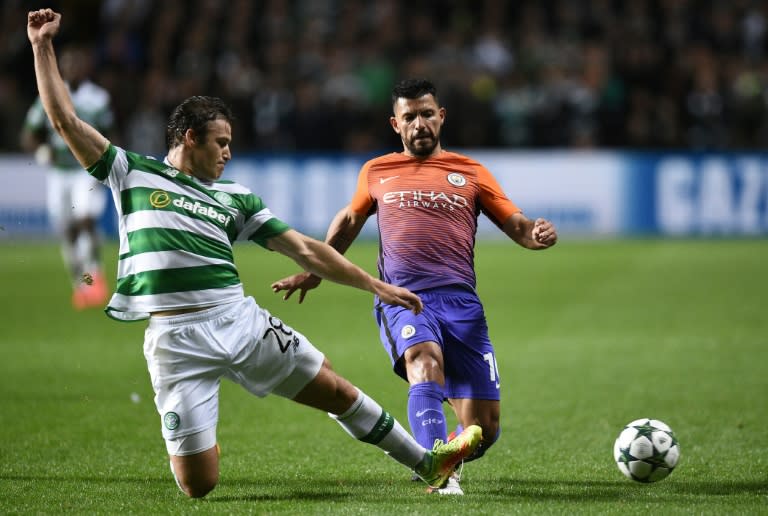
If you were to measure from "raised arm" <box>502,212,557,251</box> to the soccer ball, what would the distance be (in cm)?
113

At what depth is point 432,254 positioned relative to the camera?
6.34 metres

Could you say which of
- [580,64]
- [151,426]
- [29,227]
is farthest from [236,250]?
[151,426]

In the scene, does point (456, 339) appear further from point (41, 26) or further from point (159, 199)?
point (41, 26)

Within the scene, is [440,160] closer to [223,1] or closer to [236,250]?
[236,250]

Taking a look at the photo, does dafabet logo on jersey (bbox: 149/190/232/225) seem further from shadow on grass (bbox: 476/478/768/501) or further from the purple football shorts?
shadow on grass (bbox: 476/478/768/501)

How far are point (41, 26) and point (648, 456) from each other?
143 inches

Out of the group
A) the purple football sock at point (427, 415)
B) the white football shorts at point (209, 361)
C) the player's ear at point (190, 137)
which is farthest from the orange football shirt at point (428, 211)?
the player's ear at point (190, 137)

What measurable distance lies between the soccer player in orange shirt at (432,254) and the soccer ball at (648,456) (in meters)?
0.71

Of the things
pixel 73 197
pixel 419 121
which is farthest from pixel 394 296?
pixel 73 197

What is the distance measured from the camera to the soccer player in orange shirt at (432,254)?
5992 mm

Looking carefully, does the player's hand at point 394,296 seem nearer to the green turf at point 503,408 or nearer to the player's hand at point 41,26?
the green turf at point 503,408

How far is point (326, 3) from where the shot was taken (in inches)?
925

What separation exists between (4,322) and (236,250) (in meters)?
7.19

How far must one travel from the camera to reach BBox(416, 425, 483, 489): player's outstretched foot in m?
5.51
